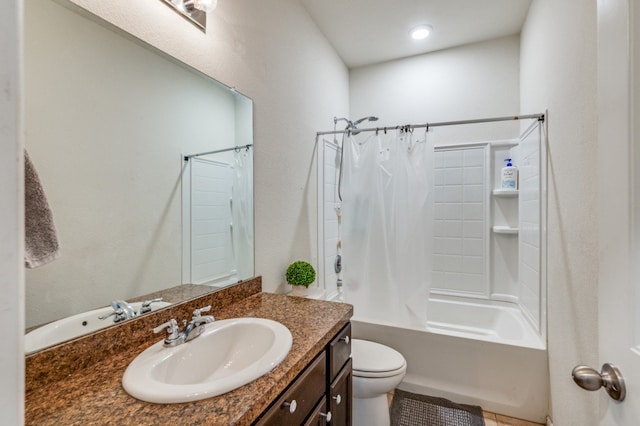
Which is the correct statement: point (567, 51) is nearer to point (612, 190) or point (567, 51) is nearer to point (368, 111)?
point (612, 190)

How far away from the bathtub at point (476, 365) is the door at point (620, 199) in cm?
140

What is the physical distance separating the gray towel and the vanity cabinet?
25.4 inches

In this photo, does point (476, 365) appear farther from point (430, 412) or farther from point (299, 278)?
point (299, 278)

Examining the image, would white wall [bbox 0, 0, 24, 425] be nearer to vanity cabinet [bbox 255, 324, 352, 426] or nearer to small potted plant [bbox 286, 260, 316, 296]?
vanity cabinet [bbox 255, 324, 352, 426]

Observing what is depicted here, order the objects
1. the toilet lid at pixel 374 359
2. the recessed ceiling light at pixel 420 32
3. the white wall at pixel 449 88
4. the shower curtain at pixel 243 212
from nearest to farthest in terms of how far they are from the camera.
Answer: the shower curtain at pixel 243 212, the toilet lid at pixel 374 359, the recessed ceiling light at pixel 420 32, the white wall at pixel 449 88

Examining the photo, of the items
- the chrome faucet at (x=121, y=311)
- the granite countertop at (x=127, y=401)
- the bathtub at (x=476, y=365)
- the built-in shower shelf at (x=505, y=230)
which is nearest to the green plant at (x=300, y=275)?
the bathtub at (x=476, y=365)

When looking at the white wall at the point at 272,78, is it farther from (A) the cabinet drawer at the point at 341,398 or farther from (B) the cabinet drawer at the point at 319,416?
(B) the cabinet drawer at the point at 319,416

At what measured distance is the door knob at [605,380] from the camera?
21.6 inches

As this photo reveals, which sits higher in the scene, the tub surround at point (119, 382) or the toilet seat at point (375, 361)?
the tub surround at point (119, 382)

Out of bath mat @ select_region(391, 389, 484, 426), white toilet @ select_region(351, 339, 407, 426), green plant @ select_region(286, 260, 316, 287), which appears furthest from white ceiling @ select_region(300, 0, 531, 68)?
bath mat @ select_region(391, 389, 484, 426)

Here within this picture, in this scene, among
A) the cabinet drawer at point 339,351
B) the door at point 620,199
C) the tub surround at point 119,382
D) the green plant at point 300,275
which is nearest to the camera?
the door at point 620,199

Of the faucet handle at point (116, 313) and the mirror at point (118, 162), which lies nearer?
the mirror at point (118, 162)

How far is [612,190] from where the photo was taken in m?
0.58

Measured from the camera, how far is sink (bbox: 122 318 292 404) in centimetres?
69
